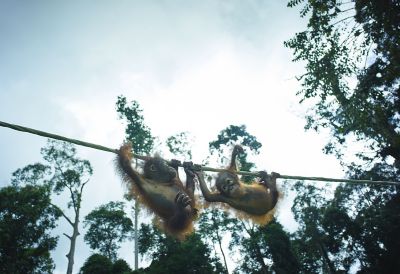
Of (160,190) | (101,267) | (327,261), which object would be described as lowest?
(160,190)

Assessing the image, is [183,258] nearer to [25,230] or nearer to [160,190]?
[25,230]

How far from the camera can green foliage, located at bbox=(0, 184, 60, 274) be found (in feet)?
57.2

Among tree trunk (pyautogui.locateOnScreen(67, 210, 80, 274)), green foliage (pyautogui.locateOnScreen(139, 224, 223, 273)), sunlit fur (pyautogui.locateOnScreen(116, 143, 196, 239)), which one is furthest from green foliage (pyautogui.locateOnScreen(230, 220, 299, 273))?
sunlit fur (pyautogui.locateOnScreen(116, 143, 196, 239))

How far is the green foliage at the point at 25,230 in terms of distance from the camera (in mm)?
17422

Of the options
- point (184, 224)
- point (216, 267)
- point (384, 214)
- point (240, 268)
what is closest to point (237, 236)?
point (240, 268)

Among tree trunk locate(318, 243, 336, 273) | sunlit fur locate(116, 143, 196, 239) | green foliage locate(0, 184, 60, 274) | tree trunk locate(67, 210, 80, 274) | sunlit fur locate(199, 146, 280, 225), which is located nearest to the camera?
sunlit fur locate(116, 143, 196, 239)

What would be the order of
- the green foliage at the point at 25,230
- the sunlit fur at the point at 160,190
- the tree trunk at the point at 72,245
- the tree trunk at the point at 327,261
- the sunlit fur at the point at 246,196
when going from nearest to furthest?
the sunlit fur at the point at 160,190 → the sunlit fur at the point at 246,196 → the green foliage at the point at 25,230 → the tree trunk at the point at 72,245 → the tree trunk at the point at 327,261

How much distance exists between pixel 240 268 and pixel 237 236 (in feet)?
8.29

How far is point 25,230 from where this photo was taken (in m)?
19.0

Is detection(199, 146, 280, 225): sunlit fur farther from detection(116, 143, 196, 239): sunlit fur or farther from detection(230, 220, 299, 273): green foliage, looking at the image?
detection(230, 220, 299, 273): green foliage

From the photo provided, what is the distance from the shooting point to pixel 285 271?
75.7 feet

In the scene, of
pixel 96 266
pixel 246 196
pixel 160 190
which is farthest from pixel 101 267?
pixel 160 190

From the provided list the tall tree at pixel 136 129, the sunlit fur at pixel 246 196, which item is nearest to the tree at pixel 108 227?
the tall tree at pixel 136 129

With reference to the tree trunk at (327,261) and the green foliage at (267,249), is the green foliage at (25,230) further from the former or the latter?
the tree trunk at (327,261)
